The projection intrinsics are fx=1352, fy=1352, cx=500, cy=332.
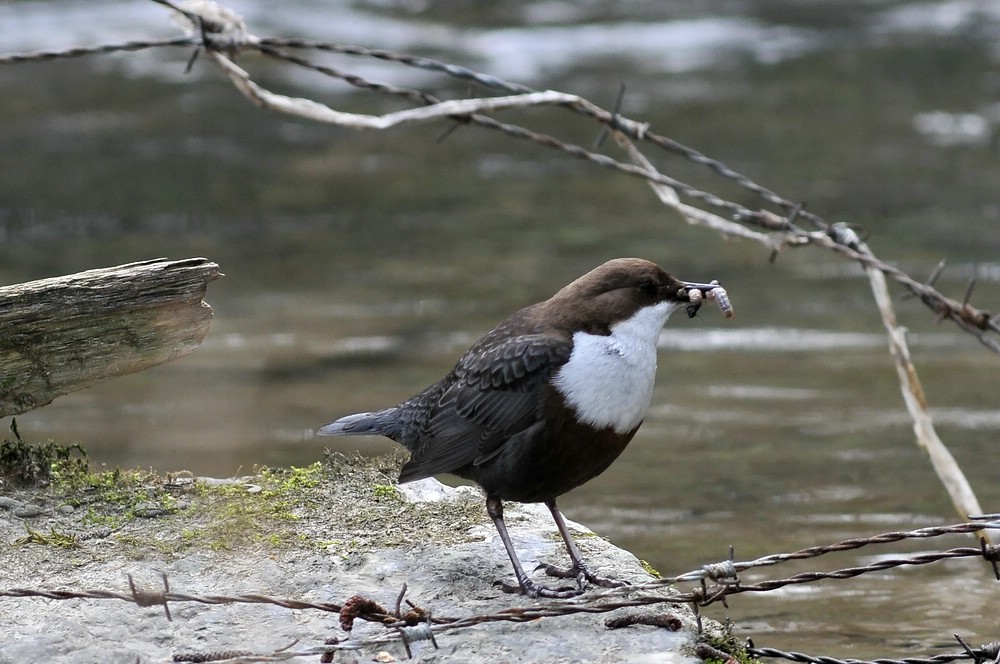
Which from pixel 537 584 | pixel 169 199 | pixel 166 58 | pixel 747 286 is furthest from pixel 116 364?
pixel 166 58

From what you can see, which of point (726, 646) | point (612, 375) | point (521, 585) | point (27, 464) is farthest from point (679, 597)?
point (27, 464)

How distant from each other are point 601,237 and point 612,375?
6350 mm

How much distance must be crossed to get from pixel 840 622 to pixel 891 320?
988 mm

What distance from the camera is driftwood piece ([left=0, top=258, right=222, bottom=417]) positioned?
3734 millimetres

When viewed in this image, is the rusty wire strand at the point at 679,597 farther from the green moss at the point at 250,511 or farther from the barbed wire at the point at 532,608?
the green moss at the point at 250,511

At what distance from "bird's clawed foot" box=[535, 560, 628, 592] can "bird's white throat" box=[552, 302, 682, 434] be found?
415 mm

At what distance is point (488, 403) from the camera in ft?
11.8

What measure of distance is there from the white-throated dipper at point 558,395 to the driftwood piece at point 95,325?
76cm

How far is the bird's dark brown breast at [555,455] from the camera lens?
3410 millimetres

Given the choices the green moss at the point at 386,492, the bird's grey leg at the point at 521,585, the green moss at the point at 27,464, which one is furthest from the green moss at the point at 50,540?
the bird's grey leg at the point at 521,585

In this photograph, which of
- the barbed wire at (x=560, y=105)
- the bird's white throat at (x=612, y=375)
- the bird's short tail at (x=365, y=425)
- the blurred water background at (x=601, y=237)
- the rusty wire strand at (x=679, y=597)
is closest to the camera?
the rusty wire strand at (x=679, y=597)

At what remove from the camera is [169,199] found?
1080 centimetres

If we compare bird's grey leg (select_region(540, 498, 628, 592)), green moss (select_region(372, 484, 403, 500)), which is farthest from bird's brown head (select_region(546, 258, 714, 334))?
green moss (select_region(372, 484, 403, 500))

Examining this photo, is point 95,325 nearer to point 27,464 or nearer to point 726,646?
point 27,464
